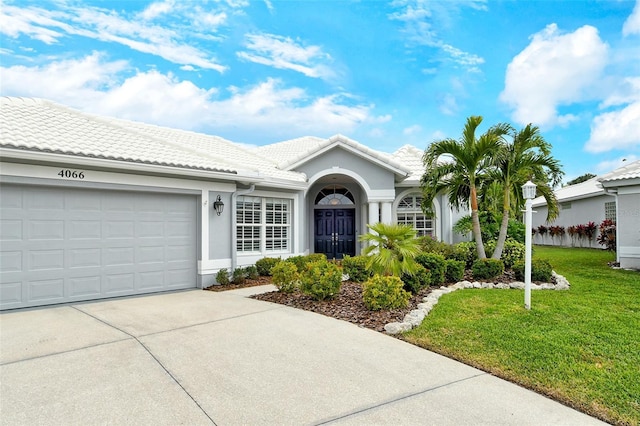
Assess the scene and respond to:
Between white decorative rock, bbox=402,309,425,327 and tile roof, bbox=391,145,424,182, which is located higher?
tile roof, bbox=391,145,424,182

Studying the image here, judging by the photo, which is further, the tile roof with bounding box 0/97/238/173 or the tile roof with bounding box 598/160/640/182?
the tile roof with bounding box 598/160/640/182

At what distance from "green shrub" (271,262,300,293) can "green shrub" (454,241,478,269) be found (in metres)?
5.40

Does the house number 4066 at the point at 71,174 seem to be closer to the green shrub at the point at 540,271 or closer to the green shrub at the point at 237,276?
the green shrub at the point at 237,276

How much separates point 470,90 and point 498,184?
5.17 meters

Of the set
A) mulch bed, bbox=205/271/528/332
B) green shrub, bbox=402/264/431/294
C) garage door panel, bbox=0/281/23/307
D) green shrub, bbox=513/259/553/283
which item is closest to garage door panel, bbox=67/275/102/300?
garage door panel, bbox=0/281/23/307

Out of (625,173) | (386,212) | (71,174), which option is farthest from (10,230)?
(625,173)

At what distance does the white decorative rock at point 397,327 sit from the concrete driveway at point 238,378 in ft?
0.92

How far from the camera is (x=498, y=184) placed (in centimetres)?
1155

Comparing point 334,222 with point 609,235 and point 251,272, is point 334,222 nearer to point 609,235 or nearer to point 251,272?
point 251,272

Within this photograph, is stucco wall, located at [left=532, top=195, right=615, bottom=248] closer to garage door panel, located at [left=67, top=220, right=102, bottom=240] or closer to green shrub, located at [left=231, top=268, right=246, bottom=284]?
green shrub, located at [left=231, top=268, right=246, bottom=284]

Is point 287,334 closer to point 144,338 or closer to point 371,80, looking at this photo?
point 144,338

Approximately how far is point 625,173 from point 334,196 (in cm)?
1054

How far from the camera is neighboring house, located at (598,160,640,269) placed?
1247 centimetres

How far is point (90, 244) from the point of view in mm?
8305
